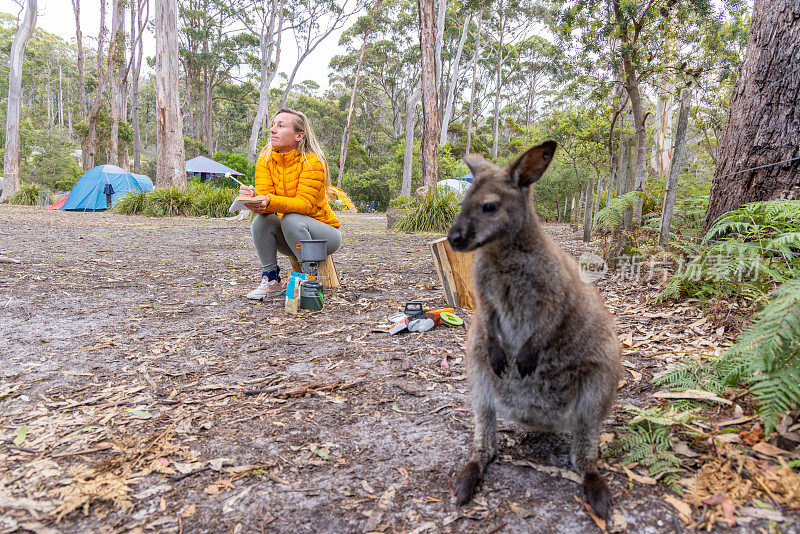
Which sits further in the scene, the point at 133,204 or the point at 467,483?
the point at 133,204

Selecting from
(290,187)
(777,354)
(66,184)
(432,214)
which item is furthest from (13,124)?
(777,354)

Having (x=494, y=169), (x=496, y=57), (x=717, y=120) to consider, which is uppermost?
(x=496, y=57)

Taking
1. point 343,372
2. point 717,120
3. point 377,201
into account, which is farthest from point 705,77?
point 377,201

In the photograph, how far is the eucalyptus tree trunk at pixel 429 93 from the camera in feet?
36.5

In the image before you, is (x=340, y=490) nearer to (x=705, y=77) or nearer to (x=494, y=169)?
(x=494, y=169)

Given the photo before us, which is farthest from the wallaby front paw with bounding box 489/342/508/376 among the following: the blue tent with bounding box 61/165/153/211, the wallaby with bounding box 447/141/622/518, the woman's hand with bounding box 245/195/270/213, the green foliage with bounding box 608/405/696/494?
the blue tent with bounding box 61/165/153/211

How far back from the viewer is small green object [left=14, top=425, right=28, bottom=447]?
→ 6.62 ft

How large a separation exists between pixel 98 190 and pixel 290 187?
1599cm

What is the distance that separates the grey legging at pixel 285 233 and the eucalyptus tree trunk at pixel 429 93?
7.66 metres

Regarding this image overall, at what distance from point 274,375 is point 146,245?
20.0 feet

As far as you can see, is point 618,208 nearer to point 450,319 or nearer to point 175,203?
point 450,319

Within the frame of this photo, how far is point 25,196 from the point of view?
18.5 m

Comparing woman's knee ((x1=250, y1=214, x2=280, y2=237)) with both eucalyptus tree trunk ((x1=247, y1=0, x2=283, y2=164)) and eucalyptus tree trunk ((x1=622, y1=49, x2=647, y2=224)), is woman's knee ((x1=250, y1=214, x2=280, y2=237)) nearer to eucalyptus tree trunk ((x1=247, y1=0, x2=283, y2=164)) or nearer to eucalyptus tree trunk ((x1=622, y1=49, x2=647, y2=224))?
eucalyptus tree trunk ((x1=622, y1=49, x2=647, y2=224))

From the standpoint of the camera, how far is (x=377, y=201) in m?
30.3
